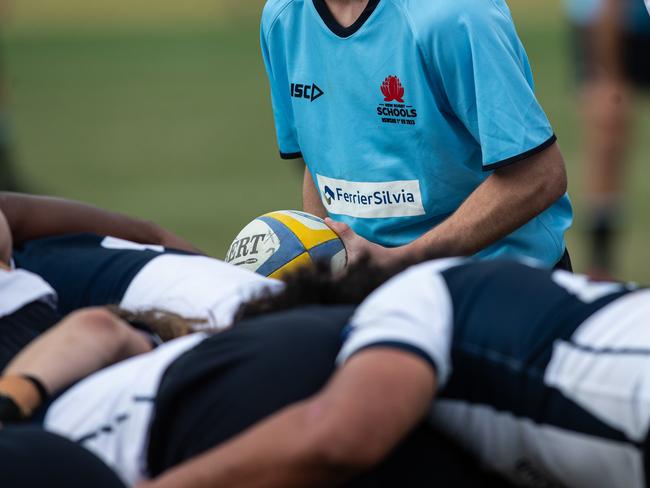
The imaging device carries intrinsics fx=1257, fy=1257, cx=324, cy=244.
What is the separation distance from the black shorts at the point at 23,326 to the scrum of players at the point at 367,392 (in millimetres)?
305

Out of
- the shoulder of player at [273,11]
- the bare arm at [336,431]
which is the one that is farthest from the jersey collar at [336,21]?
the bare arm at [336,431]

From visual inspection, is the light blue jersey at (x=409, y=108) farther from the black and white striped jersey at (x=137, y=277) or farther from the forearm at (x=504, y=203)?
the black and white striped jersey at (x=137, y=277)

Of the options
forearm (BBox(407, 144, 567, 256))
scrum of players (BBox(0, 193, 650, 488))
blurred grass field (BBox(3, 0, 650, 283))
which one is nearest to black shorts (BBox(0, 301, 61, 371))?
scrum of players (BBox(0, 193, 650, 488))

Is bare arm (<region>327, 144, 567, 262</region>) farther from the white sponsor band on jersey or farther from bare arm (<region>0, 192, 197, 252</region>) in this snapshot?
bare arm (<region>0, 192, 197, 252</region>)

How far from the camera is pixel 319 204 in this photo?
4.35 meters

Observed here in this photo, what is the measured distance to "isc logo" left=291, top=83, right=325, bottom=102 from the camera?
3.96 metres

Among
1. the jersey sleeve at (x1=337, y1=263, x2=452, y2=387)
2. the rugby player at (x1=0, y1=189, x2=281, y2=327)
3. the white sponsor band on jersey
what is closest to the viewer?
the jersey sleeve at (x1=337, y1=263, x2=452, y2=387)

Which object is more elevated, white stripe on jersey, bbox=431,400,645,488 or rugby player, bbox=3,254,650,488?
rugby player, bbox=3,254,650,488

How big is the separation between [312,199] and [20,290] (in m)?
1.45

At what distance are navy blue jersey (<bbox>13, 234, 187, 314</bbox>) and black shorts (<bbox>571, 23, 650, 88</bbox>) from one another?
16.7 ft

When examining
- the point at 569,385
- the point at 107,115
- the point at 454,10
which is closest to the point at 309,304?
the point at 569,385

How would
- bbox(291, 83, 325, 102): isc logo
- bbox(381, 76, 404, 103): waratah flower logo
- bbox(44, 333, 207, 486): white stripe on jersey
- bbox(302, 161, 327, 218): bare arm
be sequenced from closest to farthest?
bbox(44, 333, 207, 486): white stripe on jersey → bbox(381, 76, 404, 103): waratah flower logo → bbox(291, 83, 325, 102): isc logo → bbox(302, 161, 327, 218): bare arm

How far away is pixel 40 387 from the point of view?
2578mm

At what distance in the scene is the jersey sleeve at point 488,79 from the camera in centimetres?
350
